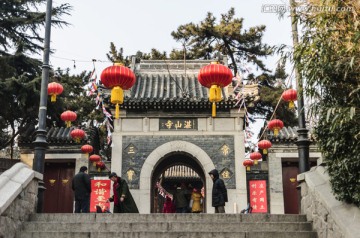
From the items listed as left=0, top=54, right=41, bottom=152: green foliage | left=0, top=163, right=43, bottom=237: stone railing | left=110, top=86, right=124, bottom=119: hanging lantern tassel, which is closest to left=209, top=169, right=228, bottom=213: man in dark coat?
left=110, top=86, right=124, bottom=119: hanging lantern tassel

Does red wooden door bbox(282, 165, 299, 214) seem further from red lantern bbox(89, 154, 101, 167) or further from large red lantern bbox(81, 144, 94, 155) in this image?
large red lantern bbox(81, 144, 94, 155)

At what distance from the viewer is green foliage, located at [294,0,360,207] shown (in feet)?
16.3

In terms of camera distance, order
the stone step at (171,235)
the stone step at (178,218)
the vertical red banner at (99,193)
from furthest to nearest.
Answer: the vertical red banner at (99,193) → the stone step at (178,218) → the stone step at (171,235)

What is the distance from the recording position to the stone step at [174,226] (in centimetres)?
641

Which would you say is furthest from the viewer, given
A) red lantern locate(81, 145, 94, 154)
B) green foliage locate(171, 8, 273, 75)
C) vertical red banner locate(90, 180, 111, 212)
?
green foliage locate(171, 8, 273, 75)

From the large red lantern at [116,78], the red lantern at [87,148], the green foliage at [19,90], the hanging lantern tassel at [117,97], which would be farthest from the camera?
the red lantern at [87,148]

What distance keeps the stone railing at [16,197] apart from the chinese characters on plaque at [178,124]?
27.0 feet

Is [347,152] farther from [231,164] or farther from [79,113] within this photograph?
[79,113]

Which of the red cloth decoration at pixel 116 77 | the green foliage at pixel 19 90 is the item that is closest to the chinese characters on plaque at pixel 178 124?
the green foliage at pixel 19 90

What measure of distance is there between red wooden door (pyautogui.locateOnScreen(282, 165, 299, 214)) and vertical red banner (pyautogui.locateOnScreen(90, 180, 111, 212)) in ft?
21.4

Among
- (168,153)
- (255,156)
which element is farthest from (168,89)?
(255,156)

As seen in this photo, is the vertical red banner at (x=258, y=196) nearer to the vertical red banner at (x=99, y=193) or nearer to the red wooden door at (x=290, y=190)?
the red wooden door at (x=290, y=190)

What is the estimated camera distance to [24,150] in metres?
16.5

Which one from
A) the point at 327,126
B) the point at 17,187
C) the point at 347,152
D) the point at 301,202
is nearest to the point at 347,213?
the point at 347,152
